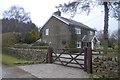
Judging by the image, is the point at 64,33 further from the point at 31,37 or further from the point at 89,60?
the point at 89,60

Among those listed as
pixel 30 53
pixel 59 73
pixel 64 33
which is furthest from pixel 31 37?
pixel 59 73

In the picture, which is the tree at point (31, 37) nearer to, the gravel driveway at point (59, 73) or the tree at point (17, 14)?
the tree at point (17, 14)

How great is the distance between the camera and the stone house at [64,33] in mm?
39469

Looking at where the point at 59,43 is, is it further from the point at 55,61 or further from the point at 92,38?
the point at 55,61

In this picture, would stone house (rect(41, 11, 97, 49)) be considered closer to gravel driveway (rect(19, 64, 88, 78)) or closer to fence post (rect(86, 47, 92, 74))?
gravel driveway (rect(19, 64, 88, 78))

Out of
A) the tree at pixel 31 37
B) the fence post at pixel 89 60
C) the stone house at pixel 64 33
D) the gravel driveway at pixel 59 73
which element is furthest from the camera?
the tree at pixel 31 37

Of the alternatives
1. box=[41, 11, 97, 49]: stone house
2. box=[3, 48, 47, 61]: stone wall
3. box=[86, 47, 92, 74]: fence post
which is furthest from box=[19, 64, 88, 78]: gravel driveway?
box=[41, 11, 97, 49]: stone house

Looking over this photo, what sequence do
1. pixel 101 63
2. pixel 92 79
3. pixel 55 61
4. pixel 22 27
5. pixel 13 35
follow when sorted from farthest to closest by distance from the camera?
pixel 22 27, pixel 13 35, pixel 55 61, pixel 101 63, pixel 92 79

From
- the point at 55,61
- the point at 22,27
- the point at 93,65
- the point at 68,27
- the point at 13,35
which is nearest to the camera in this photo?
the point at 93,65

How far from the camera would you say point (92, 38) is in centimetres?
4428

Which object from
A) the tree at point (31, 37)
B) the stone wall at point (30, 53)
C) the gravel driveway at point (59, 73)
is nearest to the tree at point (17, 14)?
the tree at point (31, 37)

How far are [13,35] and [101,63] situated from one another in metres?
19.6

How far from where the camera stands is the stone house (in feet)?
129

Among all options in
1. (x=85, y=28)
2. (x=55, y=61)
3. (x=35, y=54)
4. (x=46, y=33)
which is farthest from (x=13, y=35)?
(x=85, y=28)
